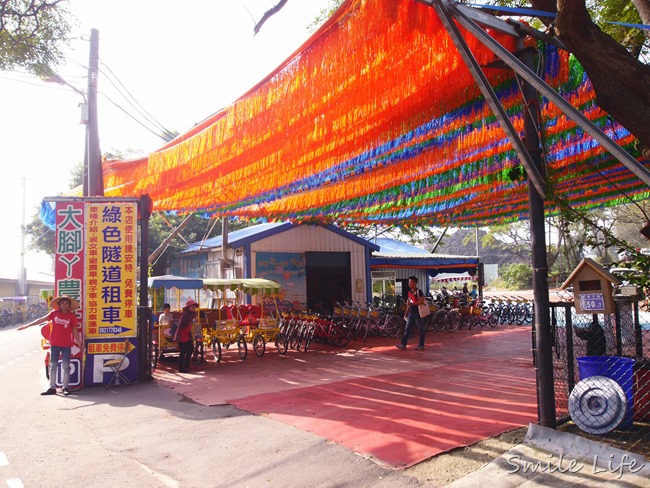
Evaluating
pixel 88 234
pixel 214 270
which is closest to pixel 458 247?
pixel 214 270

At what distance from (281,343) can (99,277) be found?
5.19m

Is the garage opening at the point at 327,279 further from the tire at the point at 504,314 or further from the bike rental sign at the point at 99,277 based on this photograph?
the bike rental sign at the point at 99,277

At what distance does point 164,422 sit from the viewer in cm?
622

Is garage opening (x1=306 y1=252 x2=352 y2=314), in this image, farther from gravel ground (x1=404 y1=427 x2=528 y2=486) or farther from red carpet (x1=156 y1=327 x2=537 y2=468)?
gravel ground (x1=404 y1=427 x2=528 y2=486)

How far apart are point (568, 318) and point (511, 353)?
672 centimetres

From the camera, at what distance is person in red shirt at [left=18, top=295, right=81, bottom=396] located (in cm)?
813

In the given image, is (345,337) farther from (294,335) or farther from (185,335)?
(185,335)

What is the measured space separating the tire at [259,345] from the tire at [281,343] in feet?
1.30

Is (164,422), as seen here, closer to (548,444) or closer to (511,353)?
(548,444)

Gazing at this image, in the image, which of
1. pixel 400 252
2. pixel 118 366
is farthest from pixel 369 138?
pixel 400 252

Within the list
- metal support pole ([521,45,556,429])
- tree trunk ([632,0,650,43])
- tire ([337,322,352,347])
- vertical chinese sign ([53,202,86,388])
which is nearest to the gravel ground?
metal support pole ([521,45,556,429])

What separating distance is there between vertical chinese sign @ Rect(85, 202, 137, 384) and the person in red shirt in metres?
0.39

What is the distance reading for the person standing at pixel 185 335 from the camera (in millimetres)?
9961

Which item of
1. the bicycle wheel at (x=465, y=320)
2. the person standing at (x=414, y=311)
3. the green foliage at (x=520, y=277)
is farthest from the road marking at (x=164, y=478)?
the green foliage at (x=520, y=277)
